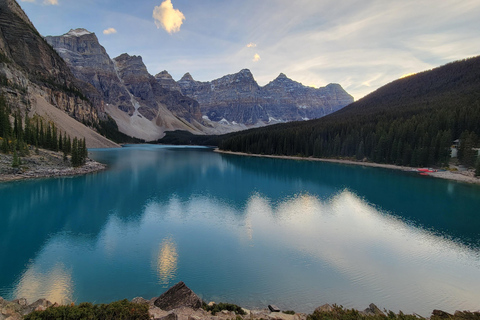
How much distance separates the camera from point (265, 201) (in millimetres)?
27781

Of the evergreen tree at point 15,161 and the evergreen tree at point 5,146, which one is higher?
the evergreen tree at point 5,146

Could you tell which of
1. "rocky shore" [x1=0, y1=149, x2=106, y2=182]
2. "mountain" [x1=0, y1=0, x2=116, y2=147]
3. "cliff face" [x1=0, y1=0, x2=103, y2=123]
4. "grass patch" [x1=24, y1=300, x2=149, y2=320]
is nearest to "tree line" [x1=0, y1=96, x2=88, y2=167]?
"rocky shore" [x1=0, y1=149, x2=106, y2=182]

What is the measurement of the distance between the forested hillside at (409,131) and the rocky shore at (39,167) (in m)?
63.1

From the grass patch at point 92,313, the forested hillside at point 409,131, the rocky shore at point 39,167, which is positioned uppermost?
the forested hillside at point 409,131

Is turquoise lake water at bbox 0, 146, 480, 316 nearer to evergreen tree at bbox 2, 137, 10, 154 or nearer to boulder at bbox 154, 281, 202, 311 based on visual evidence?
boulder at bbox 154, 281, 202, 311

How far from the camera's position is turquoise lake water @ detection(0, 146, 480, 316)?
1062 centimetres

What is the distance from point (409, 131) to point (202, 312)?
6995 centimetres

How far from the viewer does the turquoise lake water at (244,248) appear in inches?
418

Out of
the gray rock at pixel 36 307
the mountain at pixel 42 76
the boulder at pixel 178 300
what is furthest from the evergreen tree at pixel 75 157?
the boulder at pixel 178 300

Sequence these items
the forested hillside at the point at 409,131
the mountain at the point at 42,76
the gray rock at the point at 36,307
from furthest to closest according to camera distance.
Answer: the mountain at the point at 42,76, the forested hillside at the point at 409,131, the gray rock at the point at 36,307

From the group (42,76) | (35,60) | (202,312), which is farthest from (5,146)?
(35,60)

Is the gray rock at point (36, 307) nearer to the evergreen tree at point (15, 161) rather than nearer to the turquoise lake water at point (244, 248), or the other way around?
the turquoise lake water at point (244, 248)

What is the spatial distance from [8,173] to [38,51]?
101236 millimetres

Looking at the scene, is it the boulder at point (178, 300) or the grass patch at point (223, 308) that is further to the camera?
the grass patch at point (223, 308)
